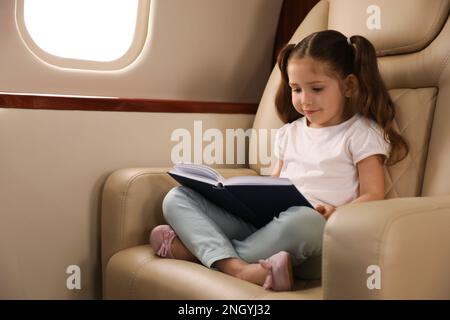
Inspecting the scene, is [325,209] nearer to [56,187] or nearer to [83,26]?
[56,187]

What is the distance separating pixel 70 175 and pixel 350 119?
0.74 m

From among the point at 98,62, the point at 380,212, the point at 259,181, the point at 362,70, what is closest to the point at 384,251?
the point at 380,212

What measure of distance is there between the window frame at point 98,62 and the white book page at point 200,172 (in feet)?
2.10

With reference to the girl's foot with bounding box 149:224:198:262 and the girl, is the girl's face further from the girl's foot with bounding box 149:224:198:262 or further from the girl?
the girl's foot with bounding box 149:224:198:262

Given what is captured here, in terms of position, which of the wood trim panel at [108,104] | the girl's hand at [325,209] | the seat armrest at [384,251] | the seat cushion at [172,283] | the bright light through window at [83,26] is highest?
the bright light through window at [83,26]

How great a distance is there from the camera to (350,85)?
1461 mm

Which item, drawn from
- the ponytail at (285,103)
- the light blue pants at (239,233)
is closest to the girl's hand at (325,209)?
the light blue pants at (239,233)

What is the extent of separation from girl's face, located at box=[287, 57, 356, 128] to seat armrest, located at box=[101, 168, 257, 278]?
0.40 metres

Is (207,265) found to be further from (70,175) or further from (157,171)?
(70,175)

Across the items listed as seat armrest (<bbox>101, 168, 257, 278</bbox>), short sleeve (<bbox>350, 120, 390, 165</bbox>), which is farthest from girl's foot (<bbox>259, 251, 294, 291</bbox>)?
seat armrest (<bbox>101, 168, 257, 278</bbox>)

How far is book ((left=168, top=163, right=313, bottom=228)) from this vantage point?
119cm

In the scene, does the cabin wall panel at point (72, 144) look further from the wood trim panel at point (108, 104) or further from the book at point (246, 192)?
the book at point (246, 192)

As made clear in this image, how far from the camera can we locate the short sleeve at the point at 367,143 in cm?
137
